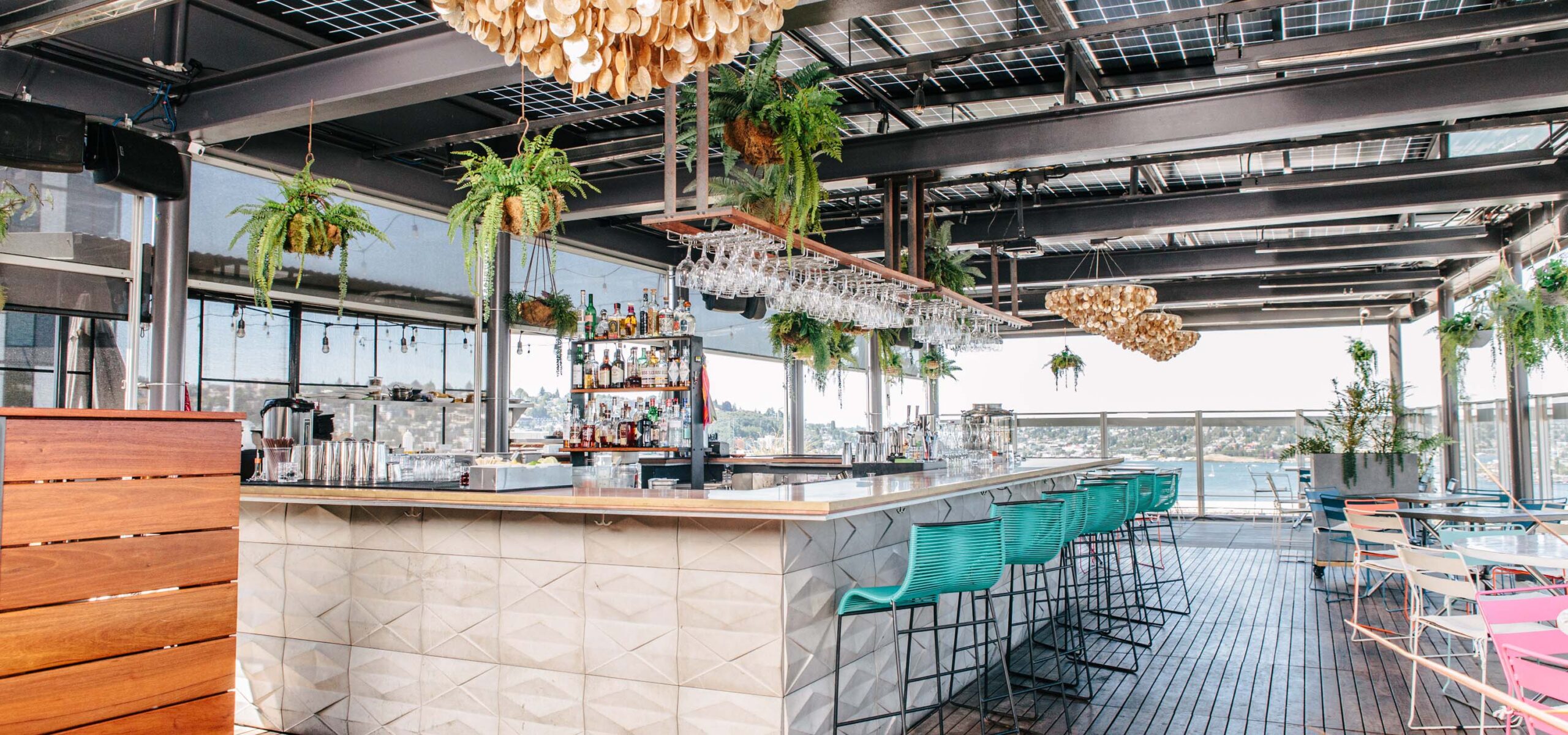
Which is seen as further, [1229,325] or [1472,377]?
[1229,325]

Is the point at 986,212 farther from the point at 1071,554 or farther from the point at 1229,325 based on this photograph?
the point at 1229,325

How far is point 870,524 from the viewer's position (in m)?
4.54

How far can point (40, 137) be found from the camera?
4938mm

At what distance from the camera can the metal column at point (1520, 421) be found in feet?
31.5

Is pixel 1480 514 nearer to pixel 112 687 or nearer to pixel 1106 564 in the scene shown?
pixel 1106 564

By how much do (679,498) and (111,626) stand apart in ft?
6.77

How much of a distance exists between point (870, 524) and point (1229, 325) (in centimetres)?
1388

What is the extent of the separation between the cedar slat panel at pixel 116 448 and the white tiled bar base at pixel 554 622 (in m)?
0.96

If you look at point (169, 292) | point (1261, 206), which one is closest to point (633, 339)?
point (169, 292)

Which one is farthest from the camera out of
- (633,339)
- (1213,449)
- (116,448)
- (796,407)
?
(1213,449)

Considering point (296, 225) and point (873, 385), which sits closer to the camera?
point (296, 225)

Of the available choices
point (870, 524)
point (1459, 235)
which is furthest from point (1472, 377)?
point (870, 524)

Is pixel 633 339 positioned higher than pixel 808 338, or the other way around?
pixel 808 338

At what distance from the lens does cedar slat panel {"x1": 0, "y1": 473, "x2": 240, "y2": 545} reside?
3.27 m
